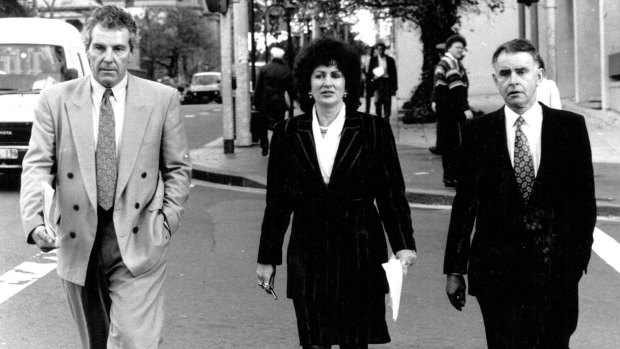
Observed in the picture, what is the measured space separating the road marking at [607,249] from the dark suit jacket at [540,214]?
4817 millimetres

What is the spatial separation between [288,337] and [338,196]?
7.84 feet

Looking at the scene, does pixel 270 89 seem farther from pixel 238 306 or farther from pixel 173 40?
pixel 173 40

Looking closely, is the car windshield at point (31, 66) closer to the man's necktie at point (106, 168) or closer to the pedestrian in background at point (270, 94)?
the pedestrian in background at point (270, 94)

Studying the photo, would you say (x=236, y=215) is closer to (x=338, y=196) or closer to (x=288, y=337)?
(x=288, y=337)

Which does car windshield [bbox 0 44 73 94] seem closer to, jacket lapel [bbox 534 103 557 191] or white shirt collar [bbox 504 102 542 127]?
white shirt collar [bbox 504 102 542 127]

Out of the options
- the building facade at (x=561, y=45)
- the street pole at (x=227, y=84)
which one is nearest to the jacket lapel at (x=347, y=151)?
the building facade at (x=561, y=45)

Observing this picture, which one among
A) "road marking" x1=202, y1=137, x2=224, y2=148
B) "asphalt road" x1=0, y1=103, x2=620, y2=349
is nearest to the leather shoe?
"asphalt road" x1=0, y1=103, x2=620, y2=349

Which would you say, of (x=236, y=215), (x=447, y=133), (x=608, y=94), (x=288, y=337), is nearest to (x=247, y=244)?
(x=236, y=215)

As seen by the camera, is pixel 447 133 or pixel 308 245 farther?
pixel 447 133

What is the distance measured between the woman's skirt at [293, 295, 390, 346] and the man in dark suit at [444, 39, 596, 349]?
0.46 meters

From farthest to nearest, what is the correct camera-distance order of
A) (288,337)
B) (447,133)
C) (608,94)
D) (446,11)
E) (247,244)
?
(446,11)
(608,94)
(447,133)
(247,244)
(288,337)

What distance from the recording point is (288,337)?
22.6 feet

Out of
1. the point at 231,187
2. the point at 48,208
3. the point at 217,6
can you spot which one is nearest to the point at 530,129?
the point at 48,208

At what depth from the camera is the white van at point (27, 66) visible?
49.7ft
